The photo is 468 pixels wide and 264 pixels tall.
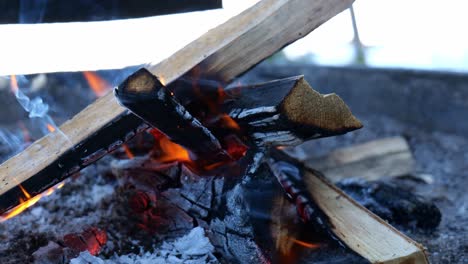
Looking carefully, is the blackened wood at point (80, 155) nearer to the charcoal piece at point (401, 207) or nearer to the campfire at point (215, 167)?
the campfire at point (215, 167)

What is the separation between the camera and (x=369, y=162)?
2.79 meters

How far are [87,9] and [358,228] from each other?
1323 mm

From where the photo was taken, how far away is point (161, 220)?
179 centimetres

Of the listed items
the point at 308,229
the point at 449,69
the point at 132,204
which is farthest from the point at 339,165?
the point at 449,69

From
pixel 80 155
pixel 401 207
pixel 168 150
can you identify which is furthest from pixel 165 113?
pixel 401 207

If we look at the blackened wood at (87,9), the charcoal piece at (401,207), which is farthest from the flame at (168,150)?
the charcoal piece at (401,207)

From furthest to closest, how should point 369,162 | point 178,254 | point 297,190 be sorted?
point 369,162 → point 297,190 → point 178,254

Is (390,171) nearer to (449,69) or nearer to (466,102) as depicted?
(466,102)

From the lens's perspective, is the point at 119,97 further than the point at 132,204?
No

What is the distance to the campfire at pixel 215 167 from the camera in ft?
4.64

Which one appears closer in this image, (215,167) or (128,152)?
(215,167)

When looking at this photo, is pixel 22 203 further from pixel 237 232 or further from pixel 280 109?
pixel 280 109

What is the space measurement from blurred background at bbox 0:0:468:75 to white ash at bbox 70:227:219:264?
0.59 m

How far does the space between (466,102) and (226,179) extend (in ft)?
8.48
